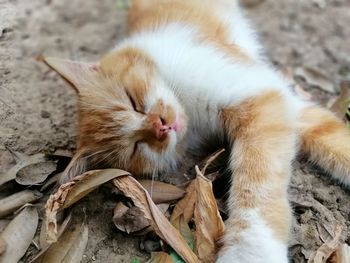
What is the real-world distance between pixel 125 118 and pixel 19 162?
0.52 m

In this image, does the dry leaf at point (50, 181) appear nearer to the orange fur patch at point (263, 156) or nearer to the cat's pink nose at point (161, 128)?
the cat's pink nose at point (161, 128)

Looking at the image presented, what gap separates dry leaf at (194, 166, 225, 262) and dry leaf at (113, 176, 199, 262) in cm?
5

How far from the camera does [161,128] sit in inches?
98.2

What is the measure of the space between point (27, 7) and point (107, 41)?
0.55m

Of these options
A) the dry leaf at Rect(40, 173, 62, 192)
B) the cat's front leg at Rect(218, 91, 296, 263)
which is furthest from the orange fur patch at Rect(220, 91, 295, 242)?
the dry leaf at Rect(40, 173, 62, 192)

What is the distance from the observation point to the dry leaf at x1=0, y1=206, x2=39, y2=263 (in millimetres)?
2251

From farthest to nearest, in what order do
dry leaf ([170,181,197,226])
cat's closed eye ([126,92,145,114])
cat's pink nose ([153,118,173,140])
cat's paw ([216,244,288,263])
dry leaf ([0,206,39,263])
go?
1. cat's closed eye ([126,92,145,114])
2. cat's pink nose ([153,118,173,140])
3. dry leaf ([170,181,197,226])
4. dry leaf ([0,206,39,263])
5. cat's paw ([216,244,288,263])

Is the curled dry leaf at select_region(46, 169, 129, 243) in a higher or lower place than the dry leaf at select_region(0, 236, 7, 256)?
higher

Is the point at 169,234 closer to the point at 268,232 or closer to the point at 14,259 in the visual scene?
the point at 268,232

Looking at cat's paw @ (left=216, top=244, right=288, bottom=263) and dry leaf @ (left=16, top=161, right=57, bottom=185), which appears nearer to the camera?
cat's paw @ (left=216, top=244, right=288, bottom=263)

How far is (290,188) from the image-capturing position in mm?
2555

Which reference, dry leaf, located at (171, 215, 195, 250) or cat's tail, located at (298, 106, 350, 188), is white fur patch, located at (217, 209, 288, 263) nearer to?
dry leaf, located at (171, 215, 195, 250)

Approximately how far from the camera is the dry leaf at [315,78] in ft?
11.8

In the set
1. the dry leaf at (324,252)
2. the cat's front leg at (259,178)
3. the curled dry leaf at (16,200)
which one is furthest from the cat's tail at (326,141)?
the curled dry leaf at (16,200)
